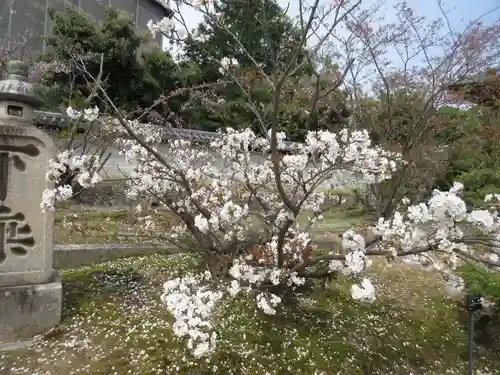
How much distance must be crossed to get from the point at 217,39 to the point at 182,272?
8.85m

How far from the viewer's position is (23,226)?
369 cm

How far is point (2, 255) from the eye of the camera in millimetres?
3598

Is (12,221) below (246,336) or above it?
above

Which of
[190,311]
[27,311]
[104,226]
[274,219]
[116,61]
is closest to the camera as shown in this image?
[190,311]

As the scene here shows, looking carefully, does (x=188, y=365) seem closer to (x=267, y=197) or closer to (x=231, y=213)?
(x=231, y=213)

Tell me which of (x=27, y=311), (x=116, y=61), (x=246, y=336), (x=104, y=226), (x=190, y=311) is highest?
(x=116, y=61)

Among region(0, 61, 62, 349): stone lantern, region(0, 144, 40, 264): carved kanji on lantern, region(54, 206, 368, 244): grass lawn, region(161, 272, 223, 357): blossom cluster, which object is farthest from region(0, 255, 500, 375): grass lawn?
region(54, 206, 368, 244): grass lawn

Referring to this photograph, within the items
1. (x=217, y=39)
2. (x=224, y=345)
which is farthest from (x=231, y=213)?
(x=217, y=39)

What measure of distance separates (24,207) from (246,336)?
2.42 metres

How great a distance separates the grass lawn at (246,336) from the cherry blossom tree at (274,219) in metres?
0.27

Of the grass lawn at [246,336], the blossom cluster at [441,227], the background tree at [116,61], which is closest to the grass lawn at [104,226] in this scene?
the grass lawn at [246,336]

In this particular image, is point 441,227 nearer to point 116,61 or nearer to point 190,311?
point 190,311

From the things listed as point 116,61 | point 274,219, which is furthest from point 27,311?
point 116,61

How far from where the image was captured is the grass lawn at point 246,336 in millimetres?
3344
